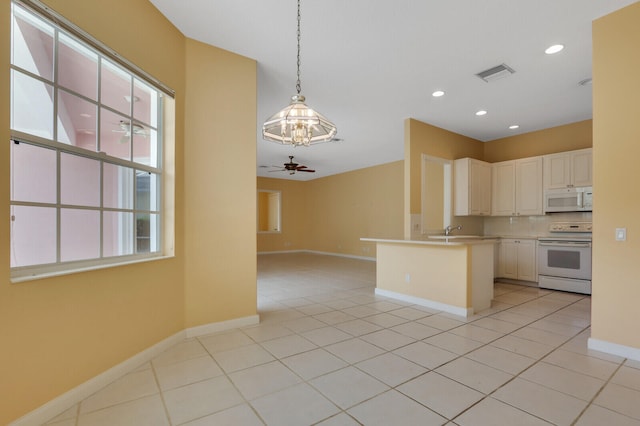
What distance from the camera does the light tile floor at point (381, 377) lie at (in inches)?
68.1

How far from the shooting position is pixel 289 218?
11.3 m

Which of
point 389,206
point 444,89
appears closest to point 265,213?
point 389,206

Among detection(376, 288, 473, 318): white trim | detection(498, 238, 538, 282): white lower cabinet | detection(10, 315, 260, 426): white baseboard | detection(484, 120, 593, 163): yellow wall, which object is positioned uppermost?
detection(484, 120, 593, 163): yellow wall

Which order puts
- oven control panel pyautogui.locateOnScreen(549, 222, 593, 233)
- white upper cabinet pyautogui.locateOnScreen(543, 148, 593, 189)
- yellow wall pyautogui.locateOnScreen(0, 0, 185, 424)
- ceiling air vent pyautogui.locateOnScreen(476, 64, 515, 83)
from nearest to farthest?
1. yellow wall pyautogui.locateOnScreen(0, 0, 185, 424)
2. ceiling air vent pyautogui.locateOnScreen(476, 64, 515, 83)
3. white upper cabinet pyautogui.locateOnScreen(543, 148, 593, 189)
4. oven control panel pyautogui.locateOnScreen(549, 222, 593, 233)

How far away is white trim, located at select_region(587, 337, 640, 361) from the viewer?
8.07 ft

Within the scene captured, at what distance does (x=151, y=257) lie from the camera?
259 centimetres

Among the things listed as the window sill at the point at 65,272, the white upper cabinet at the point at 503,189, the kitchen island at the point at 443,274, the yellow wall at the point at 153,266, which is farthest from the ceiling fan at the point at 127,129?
the white upper cabinet at the point at 503,189

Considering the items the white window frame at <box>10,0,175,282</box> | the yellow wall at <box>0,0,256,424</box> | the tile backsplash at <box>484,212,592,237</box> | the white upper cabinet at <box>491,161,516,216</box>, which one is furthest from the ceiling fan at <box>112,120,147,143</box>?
the tile backsplash at <box>484,212,592,237</box>

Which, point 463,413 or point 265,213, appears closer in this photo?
point 463,413

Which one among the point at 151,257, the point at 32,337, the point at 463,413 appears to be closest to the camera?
the point at 32,337

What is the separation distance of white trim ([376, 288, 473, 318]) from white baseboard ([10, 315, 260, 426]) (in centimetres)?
234

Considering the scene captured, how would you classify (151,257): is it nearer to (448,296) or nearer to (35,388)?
(35,388)

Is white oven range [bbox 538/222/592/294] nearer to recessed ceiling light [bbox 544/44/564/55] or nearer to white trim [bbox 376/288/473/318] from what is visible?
white trim [bbox 376/288/473/318]

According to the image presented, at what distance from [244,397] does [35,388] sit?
1.15 metres
